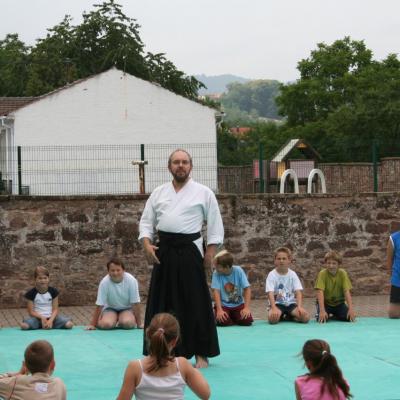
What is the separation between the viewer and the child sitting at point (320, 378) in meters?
6.72

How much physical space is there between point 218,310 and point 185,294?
3998 millimetres

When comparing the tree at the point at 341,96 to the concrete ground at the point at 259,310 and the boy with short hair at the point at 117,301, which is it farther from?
the boy with short hair at the point at 117,301

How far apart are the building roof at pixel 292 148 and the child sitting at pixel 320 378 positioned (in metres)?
16.8

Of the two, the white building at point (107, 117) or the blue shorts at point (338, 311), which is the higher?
the white building at point (107, 117)

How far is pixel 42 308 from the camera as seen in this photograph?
14.4 meters

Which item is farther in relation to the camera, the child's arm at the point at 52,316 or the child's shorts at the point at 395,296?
the child's shorts at the point at 395,296

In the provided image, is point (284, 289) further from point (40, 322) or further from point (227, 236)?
point (227, 236)

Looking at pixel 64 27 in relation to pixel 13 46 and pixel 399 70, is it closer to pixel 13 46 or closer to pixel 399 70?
pixel 13 46

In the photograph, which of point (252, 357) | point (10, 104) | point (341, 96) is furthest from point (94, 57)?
point (252, 357)

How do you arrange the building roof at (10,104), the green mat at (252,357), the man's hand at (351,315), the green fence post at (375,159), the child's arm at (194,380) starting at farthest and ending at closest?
the building roof at (10,104)
the green fence post at (375,159)
the man's hand at (351,315)
the green mat at (252,357)
the child's arm at (194,380)

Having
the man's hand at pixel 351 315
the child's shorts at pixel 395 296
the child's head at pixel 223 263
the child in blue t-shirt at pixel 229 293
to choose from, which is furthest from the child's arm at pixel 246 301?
the child's shorts at pixel 395 296

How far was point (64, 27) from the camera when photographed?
184ft

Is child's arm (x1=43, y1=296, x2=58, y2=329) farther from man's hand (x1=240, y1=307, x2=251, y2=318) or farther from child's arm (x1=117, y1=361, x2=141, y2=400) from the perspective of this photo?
child's arm (x1=117, y1=361, x2=141, y2=400)

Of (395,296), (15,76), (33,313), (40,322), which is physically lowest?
(40,322)
